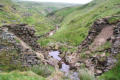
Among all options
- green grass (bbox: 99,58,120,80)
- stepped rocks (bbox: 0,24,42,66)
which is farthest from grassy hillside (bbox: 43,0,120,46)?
stepped rocks (bbox: 0,24,42,66)

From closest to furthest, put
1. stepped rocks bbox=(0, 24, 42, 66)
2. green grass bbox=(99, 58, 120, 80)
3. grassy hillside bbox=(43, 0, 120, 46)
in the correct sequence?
stepped rocks bbox=(0, 24, 42, 66)
green grass bbox=(99, 58, 120, 80)
grassy hillside bbox=(43, 0, 120, 46)

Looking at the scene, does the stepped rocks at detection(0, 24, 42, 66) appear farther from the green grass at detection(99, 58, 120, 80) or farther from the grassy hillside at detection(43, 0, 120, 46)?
the grassy hillside at detection(43, 0, 120, 46)

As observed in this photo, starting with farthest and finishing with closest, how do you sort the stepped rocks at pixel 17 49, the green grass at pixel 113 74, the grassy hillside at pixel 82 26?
the grassy hillside at pixel 82 26 → the green grass at pixel 113 74 → the stepped rocks at pixel 17 49

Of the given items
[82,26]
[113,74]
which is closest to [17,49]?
[113,74]

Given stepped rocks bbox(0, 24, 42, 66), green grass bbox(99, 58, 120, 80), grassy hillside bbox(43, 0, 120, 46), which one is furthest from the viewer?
grassy hillside bbox(43, 0, 120, 46)

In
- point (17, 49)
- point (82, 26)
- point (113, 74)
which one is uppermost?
point (17, 49)

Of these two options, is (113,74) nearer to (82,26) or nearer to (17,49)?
(17,49)

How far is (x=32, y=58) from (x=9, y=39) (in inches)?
166

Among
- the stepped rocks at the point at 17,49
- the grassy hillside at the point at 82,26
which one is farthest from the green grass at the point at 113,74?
the grassy hillside at the point at 82,26

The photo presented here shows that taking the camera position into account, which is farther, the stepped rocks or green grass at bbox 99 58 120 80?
green grass at bbox 99 58 120 80

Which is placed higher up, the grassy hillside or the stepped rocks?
the stepped rocks

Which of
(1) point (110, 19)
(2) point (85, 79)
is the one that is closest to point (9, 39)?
(2) point (85, 79)

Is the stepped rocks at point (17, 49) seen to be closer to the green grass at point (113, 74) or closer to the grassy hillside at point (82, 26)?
the green grass at point (113, 74)

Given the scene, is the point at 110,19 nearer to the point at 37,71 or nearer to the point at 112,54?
the point at 112,54
